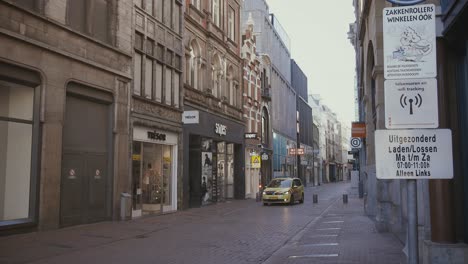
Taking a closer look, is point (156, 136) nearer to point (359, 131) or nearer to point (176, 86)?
point (176, 86)

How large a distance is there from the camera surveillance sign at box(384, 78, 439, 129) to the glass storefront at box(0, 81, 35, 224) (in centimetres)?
1291

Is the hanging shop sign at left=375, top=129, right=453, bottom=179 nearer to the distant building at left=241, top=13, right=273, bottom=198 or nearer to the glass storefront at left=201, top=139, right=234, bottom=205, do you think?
the glass storefront at left=201, top=139, right=234, bottom=205

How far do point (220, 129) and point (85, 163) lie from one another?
50.0 feet

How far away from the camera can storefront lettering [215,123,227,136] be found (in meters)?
31.7

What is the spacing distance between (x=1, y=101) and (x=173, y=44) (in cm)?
1200

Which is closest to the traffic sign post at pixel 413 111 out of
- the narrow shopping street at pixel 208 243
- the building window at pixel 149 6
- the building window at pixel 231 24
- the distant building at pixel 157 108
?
the narrow shopping street at pixel 208 243

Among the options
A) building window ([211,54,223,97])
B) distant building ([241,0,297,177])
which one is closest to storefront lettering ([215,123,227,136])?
building window ([211,54,223,97])

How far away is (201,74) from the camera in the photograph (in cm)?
2984

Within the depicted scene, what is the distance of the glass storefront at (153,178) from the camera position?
21.6 meters

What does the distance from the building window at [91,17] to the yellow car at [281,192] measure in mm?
14803

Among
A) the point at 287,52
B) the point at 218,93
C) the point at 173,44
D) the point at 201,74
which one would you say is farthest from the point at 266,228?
the point at 287,52

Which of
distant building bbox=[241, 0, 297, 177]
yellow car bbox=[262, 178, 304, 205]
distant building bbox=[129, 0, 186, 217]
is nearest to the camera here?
distant building bbox=[129, 0, 186, 217]

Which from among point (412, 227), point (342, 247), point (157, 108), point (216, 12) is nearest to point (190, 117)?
point (157, 108)

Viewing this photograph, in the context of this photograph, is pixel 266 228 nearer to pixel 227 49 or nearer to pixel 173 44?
pixel 173 44
